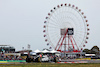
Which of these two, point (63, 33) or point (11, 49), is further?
point (11, 49)

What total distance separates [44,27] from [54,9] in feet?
22.5

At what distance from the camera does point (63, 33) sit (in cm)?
9725

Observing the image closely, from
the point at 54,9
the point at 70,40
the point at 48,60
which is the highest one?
the point at 54,9

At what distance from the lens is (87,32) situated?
90.5m

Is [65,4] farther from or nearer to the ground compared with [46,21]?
farther from the ground

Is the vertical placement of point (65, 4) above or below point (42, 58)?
above

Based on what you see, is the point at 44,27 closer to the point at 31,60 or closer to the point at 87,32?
the point at 87,32

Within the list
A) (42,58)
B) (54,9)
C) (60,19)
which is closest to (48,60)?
(42,58)

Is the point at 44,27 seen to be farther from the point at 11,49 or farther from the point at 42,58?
the point at 11,49

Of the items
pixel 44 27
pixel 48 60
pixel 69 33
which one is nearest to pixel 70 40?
pixel 69 33

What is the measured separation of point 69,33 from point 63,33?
3.36 metres

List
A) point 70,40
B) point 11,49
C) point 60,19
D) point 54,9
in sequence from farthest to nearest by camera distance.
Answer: point 11,49
point 70,40
point 54,9
point 60,19

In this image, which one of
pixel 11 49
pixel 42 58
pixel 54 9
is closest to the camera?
pixel 42 58

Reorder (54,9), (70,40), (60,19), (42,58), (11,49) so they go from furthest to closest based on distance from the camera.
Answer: (11,49) → (70,40) → (54,9) → (60,19) → (42,58)
